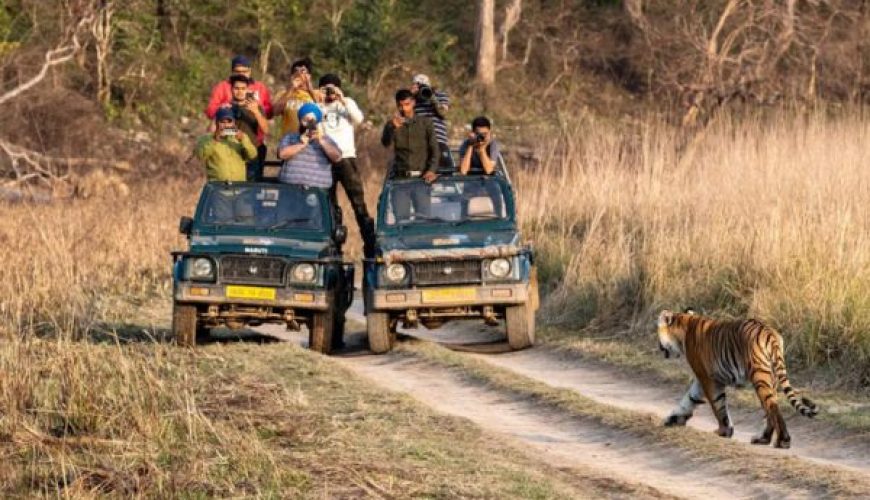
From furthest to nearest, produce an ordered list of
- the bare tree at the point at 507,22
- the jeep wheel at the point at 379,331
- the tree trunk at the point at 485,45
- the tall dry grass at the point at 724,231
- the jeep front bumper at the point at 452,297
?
the bare tree at the point at 507,22 → the tree trunk at the point at 485,45 → the jeep wheel at the point at 379,331 → the jeep front bumper at the point at 452,297 → the tall dry grass at the point at 724,231

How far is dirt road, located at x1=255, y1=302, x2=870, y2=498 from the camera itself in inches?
389

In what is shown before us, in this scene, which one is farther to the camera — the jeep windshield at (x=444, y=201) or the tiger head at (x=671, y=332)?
the jeep windshield at (x=444, y=201)

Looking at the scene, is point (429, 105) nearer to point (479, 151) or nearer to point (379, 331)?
point (479, 151)

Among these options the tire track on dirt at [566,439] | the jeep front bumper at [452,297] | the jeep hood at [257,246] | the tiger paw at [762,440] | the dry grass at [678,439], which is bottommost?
the tire track on dirt at [566,439]

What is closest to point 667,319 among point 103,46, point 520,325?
point 520,325

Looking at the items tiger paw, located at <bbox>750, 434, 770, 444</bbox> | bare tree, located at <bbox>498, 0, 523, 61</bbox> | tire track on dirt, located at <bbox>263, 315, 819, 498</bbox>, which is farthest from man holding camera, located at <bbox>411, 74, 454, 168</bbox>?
bare tree, located at <bbox>498, 0, 523, 61</bbox>

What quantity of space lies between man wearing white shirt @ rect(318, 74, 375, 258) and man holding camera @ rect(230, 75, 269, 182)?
2.05 ft

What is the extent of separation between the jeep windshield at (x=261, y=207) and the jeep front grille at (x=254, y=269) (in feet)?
2.13

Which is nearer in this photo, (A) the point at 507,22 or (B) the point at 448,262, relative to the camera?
(B) the point at 448,262

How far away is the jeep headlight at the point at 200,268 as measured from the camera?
14891mm

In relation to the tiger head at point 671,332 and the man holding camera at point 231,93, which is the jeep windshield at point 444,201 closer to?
the man holding camera at point 231,93

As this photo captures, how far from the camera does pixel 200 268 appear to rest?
49.0 ft

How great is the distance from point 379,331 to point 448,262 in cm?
84

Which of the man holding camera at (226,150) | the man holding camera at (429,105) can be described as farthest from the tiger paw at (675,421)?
the man holding camera at (429,105)
